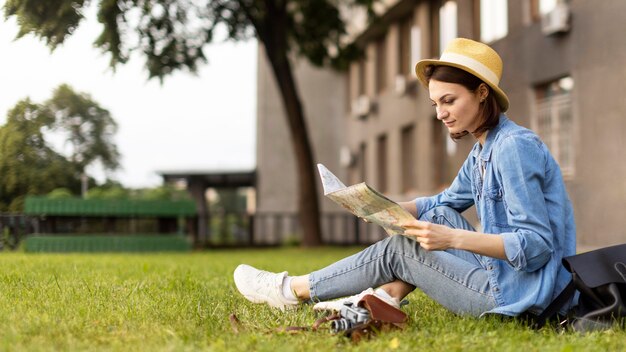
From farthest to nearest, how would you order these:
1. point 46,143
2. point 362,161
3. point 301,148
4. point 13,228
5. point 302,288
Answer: point 362,161
point 301,148
point 13,228
point 46,143
point 302,288

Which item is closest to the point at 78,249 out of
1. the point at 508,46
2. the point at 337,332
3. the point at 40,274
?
the point at 40,274

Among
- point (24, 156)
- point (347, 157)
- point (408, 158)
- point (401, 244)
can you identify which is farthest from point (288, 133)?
point (401, 244)

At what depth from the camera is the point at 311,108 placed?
27.7 meters

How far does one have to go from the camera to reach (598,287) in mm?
4020

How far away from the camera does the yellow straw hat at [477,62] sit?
4.18 m

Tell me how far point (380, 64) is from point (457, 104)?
66.3 ft

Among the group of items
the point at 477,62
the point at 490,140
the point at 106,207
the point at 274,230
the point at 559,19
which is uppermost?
the point at 559,19

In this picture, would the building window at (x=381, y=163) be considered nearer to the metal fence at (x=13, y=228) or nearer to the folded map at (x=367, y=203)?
the metal fence at (x=13, y=228)

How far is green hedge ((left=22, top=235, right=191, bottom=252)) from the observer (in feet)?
31.0

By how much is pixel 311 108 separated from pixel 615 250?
23.7 meters

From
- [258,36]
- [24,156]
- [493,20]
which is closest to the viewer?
[24,156]

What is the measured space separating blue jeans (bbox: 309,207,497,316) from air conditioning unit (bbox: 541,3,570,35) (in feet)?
31.6

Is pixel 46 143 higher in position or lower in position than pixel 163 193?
higher

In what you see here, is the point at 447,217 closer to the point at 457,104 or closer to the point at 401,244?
the point at 401,244
